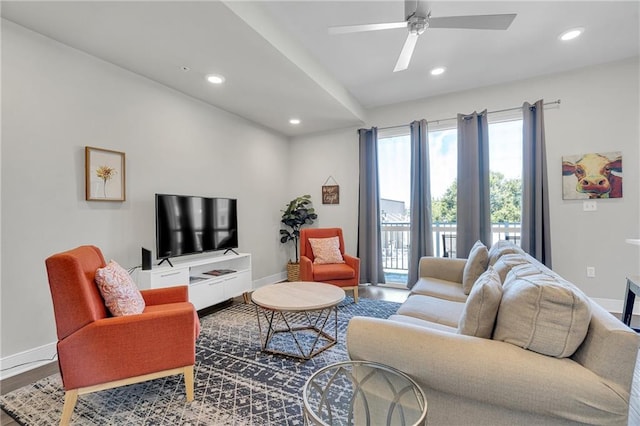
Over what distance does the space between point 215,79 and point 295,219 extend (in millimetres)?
2542

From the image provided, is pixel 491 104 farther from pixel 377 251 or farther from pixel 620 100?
pixel 377 251

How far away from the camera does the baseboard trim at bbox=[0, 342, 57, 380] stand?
214cm

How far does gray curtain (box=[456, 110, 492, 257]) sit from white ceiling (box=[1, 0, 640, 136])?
0.59 metres

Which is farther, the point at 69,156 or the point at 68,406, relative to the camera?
the point at 69,156

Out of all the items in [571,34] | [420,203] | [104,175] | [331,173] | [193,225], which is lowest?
[193,225]

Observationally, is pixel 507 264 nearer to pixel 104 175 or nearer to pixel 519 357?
pixel 519 357

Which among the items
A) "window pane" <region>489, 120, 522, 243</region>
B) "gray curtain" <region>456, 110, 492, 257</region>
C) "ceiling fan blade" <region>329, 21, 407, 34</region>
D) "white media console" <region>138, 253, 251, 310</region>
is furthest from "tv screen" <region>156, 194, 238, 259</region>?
"window pane" <region>489, 120, 522, 243</region>

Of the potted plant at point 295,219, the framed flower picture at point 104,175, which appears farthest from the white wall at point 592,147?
the framed flower picture at point 104,175

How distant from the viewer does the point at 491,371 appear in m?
1.05

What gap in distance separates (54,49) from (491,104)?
4825 mm

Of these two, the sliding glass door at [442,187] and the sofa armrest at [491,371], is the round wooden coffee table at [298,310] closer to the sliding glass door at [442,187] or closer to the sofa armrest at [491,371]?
the sofa armrest at [491,371]

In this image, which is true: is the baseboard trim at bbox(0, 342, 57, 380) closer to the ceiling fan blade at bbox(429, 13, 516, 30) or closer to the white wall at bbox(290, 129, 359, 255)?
the white wall at bbox(290, 129, 359, 255)

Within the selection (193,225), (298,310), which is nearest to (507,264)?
(298,310)

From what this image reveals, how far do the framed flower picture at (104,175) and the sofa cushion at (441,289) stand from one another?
2.99 meters
